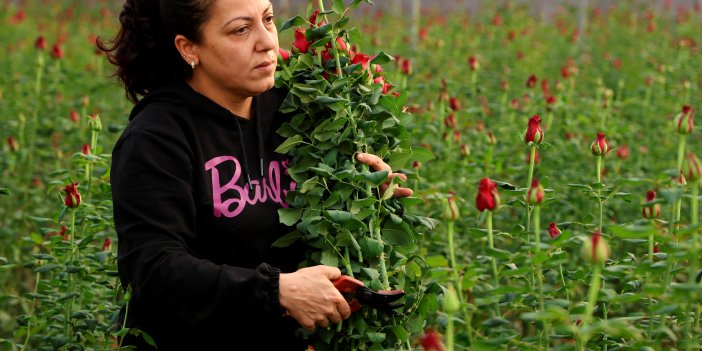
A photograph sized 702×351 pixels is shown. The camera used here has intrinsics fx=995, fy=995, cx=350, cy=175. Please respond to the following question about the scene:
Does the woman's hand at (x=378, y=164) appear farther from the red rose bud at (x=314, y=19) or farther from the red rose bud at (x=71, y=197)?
the red rose bud at (x=71, y=197)

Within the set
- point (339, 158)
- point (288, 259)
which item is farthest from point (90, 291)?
point (339, 158)

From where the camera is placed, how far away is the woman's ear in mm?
2265

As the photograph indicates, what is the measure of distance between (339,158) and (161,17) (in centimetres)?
53

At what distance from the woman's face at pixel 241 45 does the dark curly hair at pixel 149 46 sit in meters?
0.07

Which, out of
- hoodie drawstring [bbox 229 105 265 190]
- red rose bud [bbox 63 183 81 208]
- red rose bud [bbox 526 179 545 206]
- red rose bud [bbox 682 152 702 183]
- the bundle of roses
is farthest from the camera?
red rose bud [bbox 63 183 81 208]

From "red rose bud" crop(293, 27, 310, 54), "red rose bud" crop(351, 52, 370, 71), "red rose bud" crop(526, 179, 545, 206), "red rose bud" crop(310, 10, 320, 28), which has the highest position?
"red rose bud" crop(310, 10, 320, 28)

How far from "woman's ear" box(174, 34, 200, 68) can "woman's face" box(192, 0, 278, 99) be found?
42mm

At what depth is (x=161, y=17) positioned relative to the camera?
2.31 m

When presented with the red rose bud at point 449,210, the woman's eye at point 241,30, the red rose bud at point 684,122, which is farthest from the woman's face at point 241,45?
the red rose bud at point 684,122

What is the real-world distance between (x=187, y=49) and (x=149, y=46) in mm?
121

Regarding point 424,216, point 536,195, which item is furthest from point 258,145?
point 424,216

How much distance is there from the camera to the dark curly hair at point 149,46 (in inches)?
90.7

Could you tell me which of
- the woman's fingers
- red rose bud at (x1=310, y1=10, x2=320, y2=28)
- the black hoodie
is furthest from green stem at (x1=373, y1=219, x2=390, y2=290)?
red rose bud at (x1=310, y1=10, x2=320, y2=28)

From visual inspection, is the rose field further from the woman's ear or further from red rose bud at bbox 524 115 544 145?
the woman's ear
